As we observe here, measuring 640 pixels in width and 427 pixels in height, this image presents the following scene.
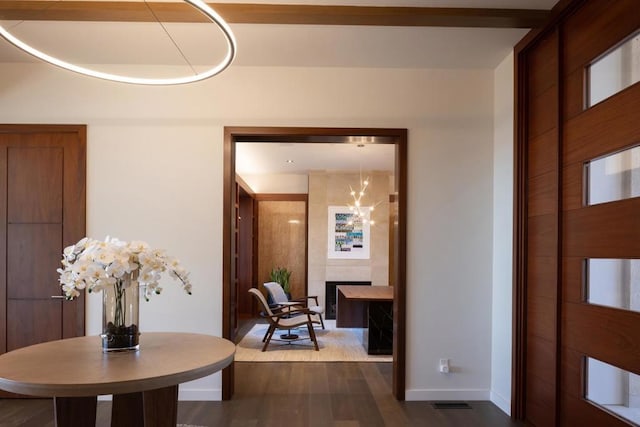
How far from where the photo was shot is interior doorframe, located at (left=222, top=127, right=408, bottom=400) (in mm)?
3338

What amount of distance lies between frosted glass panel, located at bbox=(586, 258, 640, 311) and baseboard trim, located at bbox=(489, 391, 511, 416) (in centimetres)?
125

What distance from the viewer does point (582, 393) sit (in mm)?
2283

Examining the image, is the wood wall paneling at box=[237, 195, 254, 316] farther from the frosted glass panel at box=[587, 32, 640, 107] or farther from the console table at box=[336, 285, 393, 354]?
the frosted glass panel at box=[587, 32, 640, 107]

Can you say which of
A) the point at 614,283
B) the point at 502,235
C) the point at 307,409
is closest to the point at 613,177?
the point at 614,283

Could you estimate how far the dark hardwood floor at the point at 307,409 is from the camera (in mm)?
2938

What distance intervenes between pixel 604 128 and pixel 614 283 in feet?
2.54

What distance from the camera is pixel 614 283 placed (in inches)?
81.3

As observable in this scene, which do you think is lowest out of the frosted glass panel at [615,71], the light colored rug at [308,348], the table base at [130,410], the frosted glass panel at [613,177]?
the light colored rug at [308,348]

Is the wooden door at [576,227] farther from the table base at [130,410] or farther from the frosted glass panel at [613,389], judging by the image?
the table base at [130,410]

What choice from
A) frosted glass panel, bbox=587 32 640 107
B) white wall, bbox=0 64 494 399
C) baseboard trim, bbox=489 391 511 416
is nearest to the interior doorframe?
white wall, bbox=0 64 494 399

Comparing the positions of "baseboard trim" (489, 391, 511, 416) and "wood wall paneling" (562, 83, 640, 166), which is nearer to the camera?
"wood wall paneling" (562, 83, 640, 166)

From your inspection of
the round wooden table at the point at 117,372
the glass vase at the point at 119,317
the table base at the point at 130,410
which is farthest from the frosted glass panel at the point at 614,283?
the glass vase at the point at 119,317

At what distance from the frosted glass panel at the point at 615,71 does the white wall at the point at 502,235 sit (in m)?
0.92

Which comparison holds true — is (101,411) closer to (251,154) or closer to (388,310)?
(388,310)
